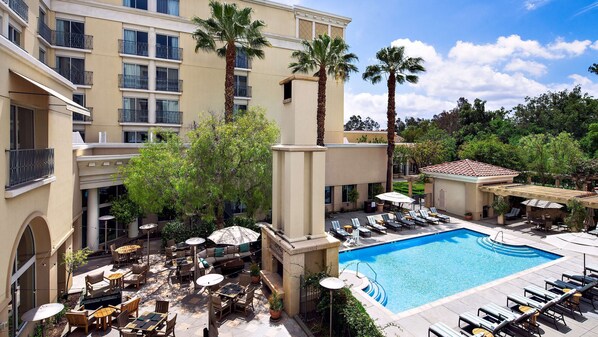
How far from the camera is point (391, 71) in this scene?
27906mm

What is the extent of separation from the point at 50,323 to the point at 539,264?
73.6 feet

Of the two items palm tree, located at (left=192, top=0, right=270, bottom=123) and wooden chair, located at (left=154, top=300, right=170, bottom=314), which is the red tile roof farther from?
wooden chair, located at (left=154, top=300, right=170, bottom=314)

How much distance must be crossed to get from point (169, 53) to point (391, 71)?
2007 centimetres

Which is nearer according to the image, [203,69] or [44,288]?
[44,288]

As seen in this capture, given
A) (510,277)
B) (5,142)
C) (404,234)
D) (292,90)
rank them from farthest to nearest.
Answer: (404,234)
(510,277)
(292,90)
(5,142)

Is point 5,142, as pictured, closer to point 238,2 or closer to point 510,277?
point 510,277

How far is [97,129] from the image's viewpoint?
2616 cm

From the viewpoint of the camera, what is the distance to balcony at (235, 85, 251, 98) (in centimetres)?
3052

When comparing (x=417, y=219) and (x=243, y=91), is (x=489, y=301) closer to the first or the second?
(x=417, y=219)

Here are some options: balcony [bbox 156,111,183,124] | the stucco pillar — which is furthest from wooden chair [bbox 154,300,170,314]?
balcony [bbox 156,111,183,124]

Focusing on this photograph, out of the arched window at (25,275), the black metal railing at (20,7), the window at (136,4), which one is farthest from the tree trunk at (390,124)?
the black metal railing at (20,7)

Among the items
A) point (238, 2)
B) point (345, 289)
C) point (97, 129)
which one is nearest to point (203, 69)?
point (238, 2)

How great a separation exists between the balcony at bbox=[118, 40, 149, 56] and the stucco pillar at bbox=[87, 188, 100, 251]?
47.9 feet

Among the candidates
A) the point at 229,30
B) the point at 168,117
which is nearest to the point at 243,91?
the point at 168,117
